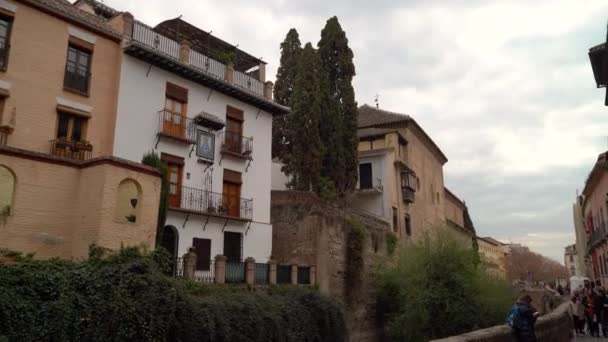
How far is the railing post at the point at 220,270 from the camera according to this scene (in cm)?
1545

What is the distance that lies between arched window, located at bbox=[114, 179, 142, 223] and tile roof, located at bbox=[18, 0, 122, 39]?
6.32 meters

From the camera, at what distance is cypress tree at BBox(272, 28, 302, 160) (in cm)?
2516

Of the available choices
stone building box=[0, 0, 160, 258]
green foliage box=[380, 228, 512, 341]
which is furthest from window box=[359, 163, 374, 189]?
stone building box=[0, 0, 160, 258]

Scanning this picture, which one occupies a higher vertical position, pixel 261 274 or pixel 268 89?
pixel 268 89

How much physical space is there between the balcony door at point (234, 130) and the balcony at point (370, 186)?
1245 centimetres

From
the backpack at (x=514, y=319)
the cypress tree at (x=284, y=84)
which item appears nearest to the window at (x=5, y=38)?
the cypress tree at (x=284, y=84)

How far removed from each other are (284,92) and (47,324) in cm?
1811

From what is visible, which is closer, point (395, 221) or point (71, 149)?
point (71, 149)

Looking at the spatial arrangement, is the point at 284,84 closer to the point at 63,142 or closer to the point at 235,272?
the point at 235,272

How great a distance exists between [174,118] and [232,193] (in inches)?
153

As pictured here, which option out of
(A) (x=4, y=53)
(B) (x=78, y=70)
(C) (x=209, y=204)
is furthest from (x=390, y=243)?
(A) (x=4, y=53)

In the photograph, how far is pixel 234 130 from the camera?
66.5 feet

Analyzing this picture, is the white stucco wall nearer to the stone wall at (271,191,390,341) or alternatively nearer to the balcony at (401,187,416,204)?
the stone wall at (271,191,390,341)

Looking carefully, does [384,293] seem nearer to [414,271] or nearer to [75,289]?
[414,271]
